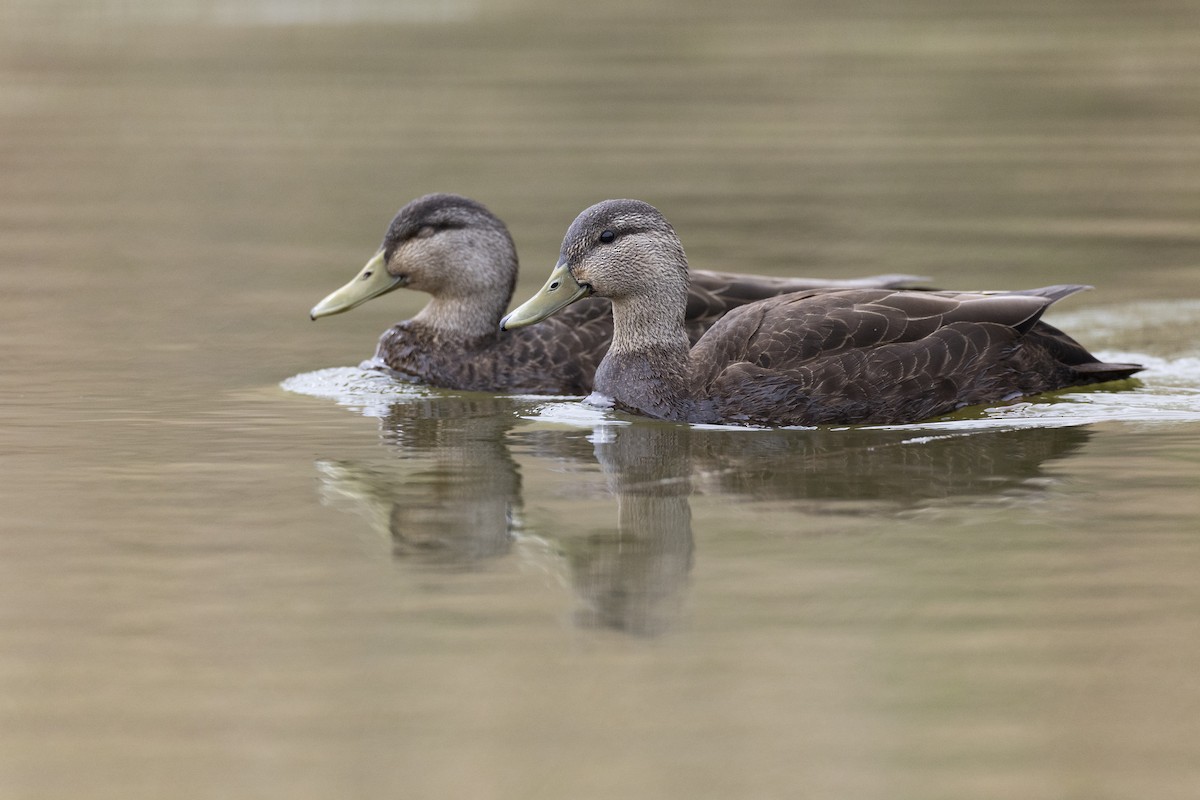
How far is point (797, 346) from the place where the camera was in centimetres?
923

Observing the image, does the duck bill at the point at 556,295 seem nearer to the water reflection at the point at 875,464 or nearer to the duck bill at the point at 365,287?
the water reflection at the point at 875,464

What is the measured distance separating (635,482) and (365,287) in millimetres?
3416

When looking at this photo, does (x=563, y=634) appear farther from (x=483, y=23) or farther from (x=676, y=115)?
(x=483, y=23)

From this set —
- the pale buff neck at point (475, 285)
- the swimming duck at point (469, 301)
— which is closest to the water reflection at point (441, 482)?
the swimming duck at point (469, 301)

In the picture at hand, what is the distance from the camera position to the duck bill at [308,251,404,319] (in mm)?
10961

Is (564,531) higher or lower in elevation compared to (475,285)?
lower

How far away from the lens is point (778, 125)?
22453 mm

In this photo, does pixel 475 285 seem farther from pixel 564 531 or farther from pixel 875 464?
pixel 564 531

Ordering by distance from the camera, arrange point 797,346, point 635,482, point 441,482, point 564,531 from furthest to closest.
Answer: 1. point 797,346
2. point 441,482
3. point 635,482
4. point 564,531

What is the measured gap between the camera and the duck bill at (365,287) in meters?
11.0

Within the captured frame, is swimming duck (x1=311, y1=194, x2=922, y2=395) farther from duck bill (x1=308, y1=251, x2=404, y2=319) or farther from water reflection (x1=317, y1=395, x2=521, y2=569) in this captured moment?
water reflection (x1=317, y1=395, x2=521, y2=569)

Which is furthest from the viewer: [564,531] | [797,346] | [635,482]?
[797,346]

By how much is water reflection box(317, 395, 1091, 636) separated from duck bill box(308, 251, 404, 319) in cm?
127

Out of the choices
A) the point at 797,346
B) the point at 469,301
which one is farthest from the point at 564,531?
the point at 469,301
